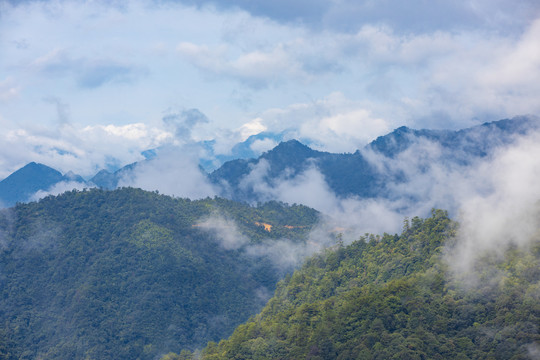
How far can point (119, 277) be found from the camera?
87.7 metres

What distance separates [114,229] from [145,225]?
549 cm

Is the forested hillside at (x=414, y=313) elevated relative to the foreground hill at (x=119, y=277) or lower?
elevated

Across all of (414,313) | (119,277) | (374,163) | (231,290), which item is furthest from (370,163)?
(414,313)

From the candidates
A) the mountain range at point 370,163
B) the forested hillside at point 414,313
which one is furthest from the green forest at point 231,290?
the mountain range at point 370,163

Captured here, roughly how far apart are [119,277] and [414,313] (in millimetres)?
55293

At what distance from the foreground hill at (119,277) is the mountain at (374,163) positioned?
79.6 meters

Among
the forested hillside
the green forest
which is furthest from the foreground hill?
the forested hillside

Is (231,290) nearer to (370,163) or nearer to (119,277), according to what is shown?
(119,277)

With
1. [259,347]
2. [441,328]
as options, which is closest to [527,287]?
[441,328]

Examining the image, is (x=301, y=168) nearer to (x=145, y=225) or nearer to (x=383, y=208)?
(x=383, y=208)

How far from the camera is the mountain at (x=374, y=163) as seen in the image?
6880 inches

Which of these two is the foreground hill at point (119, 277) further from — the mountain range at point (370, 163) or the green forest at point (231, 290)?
the mountain range at point (370, 163)

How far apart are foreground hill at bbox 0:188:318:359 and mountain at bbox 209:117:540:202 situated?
3136 inches

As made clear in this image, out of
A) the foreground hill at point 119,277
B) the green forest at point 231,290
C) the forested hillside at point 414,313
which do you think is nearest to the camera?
the forested hillside at point 414,313
